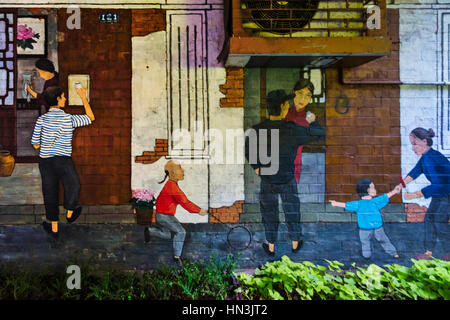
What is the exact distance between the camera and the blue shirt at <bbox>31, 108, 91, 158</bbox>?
436cm

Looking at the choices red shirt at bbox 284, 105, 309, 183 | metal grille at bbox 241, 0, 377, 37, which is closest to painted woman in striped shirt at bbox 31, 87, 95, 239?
metal grille at bbox 241, 0, 377, 37

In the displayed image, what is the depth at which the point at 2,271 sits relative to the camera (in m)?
4.29

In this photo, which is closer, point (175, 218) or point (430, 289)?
point (430, 289)

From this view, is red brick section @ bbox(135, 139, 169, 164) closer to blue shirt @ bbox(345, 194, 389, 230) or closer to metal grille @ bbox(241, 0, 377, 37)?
metal grille @ bbox(241, 0, 377, 37)

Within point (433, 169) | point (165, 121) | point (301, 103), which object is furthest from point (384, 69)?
point (165, 121)

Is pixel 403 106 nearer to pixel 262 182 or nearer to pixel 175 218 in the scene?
pixel 262 182

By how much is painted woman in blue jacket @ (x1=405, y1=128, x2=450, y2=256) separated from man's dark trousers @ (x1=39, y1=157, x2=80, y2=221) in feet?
16.1

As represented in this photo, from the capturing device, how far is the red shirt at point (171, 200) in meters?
4.43

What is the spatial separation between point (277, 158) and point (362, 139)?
1.30 metres

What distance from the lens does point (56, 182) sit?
4402 millimetres

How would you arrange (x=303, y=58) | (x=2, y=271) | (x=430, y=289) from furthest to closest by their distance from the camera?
1. (x=2, y=271)
2. (x=303, y=58)
3. (x=430, y=289)
